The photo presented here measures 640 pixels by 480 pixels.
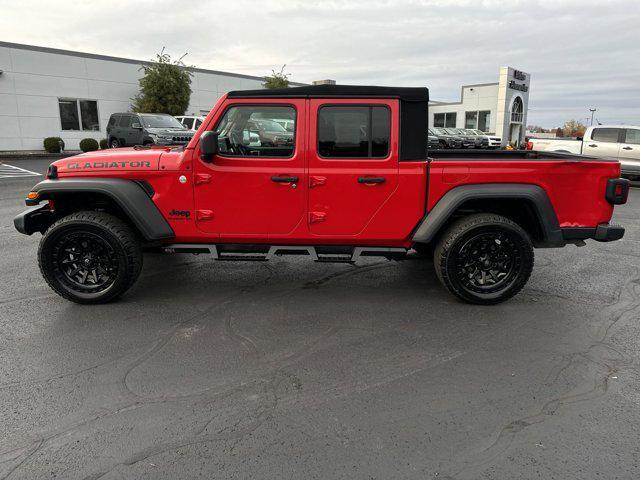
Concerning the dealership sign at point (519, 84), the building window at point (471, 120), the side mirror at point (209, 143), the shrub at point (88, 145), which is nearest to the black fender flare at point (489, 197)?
the side mirror at point (209, 143)

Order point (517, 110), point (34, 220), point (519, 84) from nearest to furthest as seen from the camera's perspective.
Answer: point (34, 220) → point (519, 84) → point (517, 110)

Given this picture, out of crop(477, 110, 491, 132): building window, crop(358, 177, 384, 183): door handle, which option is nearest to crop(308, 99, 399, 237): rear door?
crop(358, 177, 384, 183): door handle

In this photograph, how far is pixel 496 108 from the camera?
3950 centimetres

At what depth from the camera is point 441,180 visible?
14.6ft

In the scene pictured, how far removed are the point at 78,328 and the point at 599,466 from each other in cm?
381

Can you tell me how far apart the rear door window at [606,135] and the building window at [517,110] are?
80.3 feet

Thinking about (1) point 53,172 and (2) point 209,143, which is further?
(1) point 53,172

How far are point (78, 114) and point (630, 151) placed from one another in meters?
25.5

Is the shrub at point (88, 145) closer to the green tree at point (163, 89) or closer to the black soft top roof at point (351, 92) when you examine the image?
the green tree at point (163, 89)

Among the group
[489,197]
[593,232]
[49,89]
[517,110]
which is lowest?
[593,232]

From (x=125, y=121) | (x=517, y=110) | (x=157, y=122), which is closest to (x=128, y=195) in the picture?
(x=157, y=122)

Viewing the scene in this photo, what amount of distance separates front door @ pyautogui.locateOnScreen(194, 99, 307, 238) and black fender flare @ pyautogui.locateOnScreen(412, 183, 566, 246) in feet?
3.80

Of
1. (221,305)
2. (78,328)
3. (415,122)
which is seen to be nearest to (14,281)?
(78,328)

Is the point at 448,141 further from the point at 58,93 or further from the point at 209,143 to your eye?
the point at 209,143
